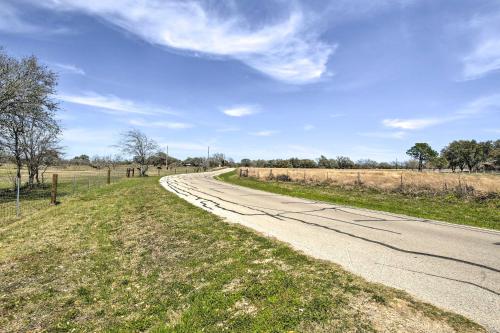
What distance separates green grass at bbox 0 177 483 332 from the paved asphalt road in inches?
21.2

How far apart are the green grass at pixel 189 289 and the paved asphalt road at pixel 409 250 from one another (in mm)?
537

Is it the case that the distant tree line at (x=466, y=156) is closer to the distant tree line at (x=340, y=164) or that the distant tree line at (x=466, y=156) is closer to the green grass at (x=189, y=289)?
the distant tree line at (x=340, y=164)

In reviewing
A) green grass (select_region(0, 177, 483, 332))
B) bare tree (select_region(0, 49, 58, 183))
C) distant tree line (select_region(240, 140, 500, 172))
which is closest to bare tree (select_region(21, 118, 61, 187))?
bare tree (select_region(0, 49, 58, 183))

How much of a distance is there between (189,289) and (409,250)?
16.8ft

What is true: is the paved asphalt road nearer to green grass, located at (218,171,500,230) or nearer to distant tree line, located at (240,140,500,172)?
green grass, located at (218,171,500,230)

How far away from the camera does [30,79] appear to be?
893 inches

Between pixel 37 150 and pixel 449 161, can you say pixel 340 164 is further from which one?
pixel 37 150

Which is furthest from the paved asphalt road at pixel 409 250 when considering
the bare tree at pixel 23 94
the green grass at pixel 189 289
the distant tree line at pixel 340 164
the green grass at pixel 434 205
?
the distant tree line at pixel 340 164

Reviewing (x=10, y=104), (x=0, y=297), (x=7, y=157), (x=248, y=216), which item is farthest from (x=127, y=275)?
(x=7, y=157)

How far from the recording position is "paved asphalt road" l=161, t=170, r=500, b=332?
5285 millimetres

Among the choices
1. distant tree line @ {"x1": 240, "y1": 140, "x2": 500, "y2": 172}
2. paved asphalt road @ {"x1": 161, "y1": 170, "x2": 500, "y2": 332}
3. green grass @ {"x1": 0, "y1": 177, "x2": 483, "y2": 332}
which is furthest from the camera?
distant tree line @ {"x1": 240, "y1": 140, "x2": 500, "y2": 172}

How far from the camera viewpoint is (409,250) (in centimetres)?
787

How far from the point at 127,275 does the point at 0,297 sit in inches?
92.6

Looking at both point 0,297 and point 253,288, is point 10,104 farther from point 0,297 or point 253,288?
point 253,288
